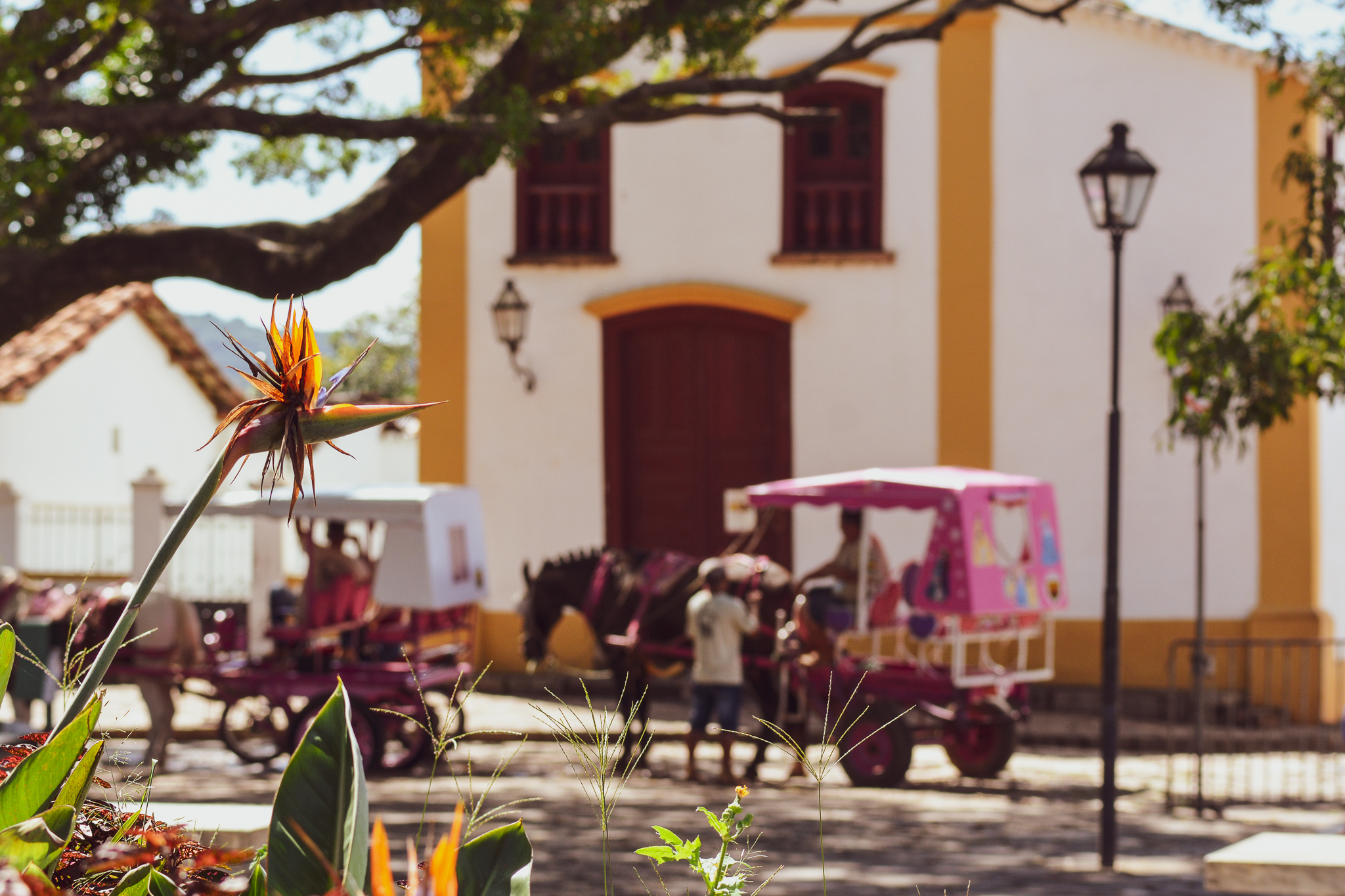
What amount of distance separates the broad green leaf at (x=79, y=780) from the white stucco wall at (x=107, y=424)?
20.8 meters

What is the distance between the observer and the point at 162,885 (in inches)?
64.9

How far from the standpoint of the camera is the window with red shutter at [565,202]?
17375mm

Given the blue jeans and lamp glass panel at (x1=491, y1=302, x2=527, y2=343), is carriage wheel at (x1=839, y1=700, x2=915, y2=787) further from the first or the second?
lamp glass panel at (x1=491, y1=302, x2=527, y2=343)

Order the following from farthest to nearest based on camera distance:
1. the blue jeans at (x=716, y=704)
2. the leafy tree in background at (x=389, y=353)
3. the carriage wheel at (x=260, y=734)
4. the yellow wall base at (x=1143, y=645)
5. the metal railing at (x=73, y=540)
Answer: the leafy tree in background at (x=389, y=353)
the metal railing at (x=73, y=540)
the yellow wall base at (x=1143, y=645)
the carriage wheel at (x=260, y=734)
the blue jeans at (x=716, y=704)

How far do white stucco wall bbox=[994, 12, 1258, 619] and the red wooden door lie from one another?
104 inches

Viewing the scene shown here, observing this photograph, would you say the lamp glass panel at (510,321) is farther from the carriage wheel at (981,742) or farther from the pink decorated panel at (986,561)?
the carriage wheel at (981,742)

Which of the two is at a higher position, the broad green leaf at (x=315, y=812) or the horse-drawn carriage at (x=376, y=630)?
the broad green leaf at (x=315, y=812)

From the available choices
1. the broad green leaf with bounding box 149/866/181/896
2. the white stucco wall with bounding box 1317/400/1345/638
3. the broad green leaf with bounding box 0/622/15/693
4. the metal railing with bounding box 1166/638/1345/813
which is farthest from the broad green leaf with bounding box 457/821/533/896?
the white stucco wall with bounding box 1317/400/1345/638

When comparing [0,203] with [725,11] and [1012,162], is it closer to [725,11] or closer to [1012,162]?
[725,11]

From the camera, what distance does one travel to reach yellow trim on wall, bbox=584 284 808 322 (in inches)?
664

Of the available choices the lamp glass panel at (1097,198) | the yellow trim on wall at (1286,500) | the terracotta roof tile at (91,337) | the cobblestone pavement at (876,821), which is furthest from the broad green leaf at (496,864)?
the terracotta roof tile at (91,337)

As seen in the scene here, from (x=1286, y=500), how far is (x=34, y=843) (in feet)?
52.7

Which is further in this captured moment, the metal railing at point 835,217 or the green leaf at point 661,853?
the metal railing at point 835,217

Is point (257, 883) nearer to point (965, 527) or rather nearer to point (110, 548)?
point (965, 527)
